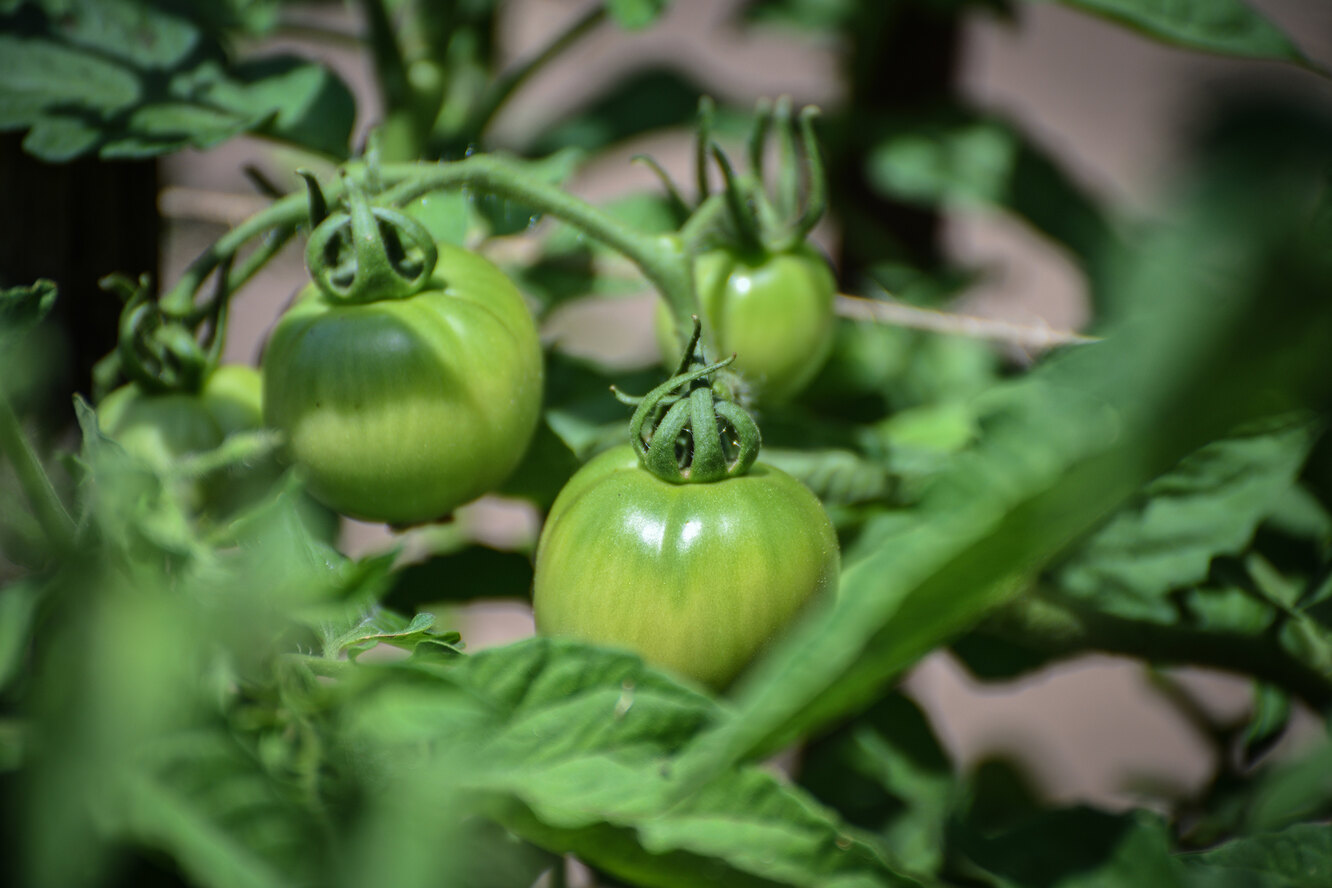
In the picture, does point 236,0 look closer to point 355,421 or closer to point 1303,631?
point 355,421

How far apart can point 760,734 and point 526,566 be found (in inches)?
14.0

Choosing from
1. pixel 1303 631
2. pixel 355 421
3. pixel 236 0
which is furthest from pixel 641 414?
pixel 236 0

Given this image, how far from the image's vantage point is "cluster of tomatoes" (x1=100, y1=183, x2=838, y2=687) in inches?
12.8

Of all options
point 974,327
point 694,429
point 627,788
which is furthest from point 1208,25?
point 627,788

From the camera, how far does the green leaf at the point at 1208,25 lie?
1.73ft

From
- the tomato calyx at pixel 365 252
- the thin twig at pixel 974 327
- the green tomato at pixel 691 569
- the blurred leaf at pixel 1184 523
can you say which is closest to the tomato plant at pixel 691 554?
the green tomato at pixel 691 569

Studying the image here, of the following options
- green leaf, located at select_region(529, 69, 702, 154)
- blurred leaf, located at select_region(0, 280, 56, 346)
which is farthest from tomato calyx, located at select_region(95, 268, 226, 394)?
green leaf, located at select_region(529, 69, 702, 154)

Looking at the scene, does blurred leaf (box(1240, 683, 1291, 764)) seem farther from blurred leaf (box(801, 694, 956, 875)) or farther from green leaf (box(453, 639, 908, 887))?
green leaf (box(453, 639, 908, 887))

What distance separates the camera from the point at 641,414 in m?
0.35

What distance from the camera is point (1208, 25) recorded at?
0.54 metres

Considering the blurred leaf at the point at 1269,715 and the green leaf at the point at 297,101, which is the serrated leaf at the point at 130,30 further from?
the blurred leaf at the point at 1269,715

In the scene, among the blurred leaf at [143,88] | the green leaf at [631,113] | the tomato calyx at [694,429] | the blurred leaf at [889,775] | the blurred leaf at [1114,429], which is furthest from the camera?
the green leaf at [631,113]

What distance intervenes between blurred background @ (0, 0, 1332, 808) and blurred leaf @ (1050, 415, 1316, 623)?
0.17 meters

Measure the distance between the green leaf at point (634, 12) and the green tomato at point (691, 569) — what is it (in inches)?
11.5
